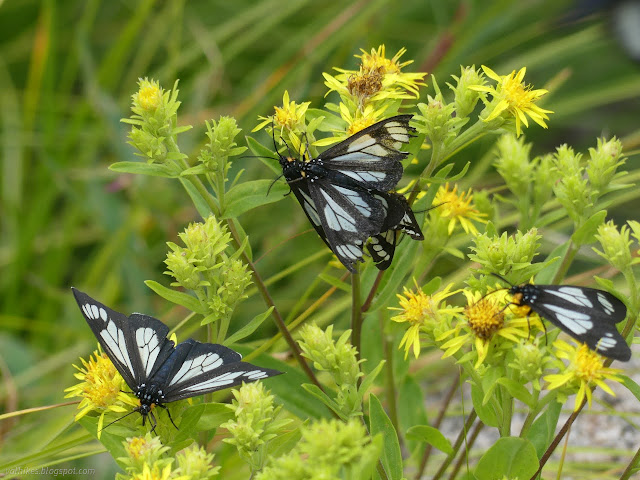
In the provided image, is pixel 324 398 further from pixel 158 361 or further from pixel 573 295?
pixel 573 295

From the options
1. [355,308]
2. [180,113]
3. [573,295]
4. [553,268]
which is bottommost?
[573,295]

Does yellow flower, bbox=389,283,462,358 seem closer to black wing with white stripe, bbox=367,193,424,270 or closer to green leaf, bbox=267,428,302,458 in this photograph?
black wing with white stripe, bbox=367,193,424,270

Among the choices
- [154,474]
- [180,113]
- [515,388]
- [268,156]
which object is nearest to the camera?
[154,474]

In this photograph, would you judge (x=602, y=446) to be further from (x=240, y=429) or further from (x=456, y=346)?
(x=240, y=429)

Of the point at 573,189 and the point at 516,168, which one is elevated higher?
the point at 516,168

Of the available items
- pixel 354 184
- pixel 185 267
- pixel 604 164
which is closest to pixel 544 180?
pixel 604 164

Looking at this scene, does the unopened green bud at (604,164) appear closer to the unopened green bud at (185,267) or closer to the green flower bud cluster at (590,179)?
the green flower bud cluster at (590,179)
